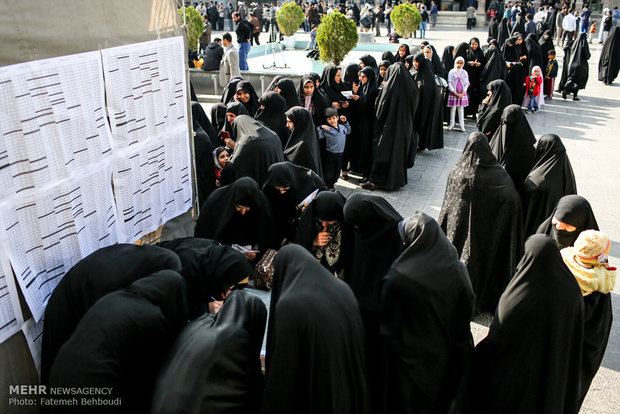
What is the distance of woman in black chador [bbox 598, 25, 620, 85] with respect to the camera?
1379cm

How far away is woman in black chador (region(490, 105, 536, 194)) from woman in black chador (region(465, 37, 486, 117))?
616cm

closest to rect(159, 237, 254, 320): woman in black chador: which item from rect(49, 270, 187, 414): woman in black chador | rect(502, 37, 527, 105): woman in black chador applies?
rect(49, 270, 187, 414): woman in black chador

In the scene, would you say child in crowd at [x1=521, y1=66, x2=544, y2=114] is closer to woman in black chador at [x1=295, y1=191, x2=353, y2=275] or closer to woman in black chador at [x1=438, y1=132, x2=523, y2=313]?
woman in black chador at [x1=438, y1=132, x2=523, y2=313]

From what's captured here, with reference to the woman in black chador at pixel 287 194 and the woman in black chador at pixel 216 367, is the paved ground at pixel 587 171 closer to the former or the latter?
the woman in black chador at pixel 287 194

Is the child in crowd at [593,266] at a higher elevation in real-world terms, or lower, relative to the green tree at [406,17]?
lower

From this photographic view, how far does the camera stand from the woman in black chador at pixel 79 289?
111 inches

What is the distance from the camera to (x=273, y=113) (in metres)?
6.09

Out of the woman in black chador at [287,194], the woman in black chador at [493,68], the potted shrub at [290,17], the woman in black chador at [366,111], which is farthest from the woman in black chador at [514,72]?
the woman in black chador at [287,194]

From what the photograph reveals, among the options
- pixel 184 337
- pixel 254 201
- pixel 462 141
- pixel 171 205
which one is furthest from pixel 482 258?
pixel 462 141

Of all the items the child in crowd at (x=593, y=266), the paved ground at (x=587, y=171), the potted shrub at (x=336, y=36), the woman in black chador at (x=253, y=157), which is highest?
the potted shrub at (x=336, y=36)

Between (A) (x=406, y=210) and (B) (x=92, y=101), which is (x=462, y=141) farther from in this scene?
(B) (x=92, y=101)

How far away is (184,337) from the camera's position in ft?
8.16

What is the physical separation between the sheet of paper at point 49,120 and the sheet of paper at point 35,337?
693 mm

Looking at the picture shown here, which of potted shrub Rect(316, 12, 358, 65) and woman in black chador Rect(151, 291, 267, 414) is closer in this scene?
woman in black chador Rect(151, 291, 267, 414)
